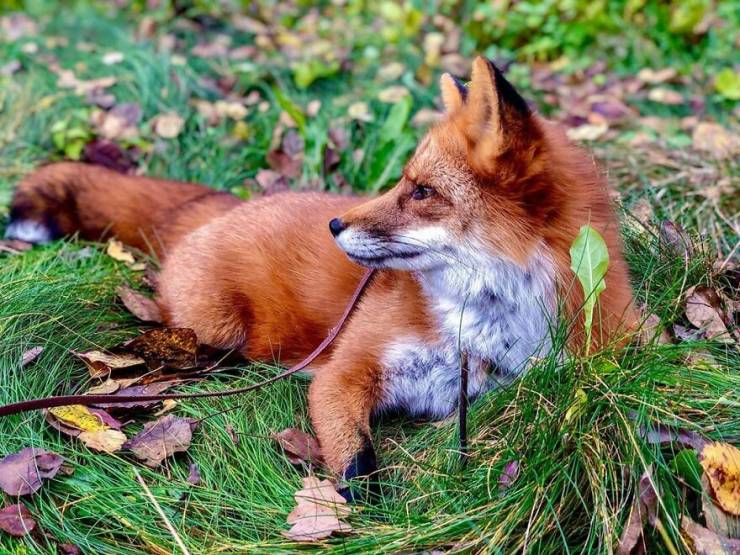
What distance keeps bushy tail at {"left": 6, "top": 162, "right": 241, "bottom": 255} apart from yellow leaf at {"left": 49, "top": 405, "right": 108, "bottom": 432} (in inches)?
60.4

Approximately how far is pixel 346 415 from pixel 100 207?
89.9 inches

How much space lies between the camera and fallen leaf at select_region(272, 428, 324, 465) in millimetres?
3215

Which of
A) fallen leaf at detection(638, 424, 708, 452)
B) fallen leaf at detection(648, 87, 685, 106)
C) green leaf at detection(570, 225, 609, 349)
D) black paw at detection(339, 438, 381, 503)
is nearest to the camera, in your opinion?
fallen leaf at detection(638, 424, 708, 452)

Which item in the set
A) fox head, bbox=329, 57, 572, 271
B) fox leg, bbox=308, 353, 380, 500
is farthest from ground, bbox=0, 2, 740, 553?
fox head, bbox=329, 57, 572, 271

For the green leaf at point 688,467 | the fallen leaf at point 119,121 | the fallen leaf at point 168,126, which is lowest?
the fallen leaf at point 119,121

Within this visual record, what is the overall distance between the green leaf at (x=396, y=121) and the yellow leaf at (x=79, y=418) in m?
3.13

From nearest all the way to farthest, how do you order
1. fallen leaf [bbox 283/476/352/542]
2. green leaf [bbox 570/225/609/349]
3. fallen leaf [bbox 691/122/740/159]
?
fallen leaf [bbox 283/476/352/542] → green leaf [bbox 570/225/609/349] → fallen leaf [bbox 691/122/740/159]

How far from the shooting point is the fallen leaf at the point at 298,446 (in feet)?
10.5

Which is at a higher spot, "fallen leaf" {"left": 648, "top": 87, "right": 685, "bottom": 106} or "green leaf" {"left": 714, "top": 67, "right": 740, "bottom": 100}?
"green leaf" {"left": 714, "top": 67, "right": 740, "bottom": 100}

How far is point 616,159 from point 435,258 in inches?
114

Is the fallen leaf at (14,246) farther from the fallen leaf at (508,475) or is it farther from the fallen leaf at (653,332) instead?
the fallen leaf at (653,332)

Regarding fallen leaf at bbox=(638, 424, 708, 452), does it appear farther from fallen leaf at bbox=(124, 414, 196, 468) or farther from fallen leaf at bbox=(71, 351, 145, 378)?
fallen leaf at bbox=(71, 351, 145, 378)

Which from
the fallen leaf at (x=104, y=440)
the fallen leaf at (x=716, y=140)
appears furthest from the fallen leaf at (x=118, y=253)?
the fallen leaf at (x=716, y=140)

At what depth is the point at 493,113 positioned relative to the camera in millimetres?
2820
